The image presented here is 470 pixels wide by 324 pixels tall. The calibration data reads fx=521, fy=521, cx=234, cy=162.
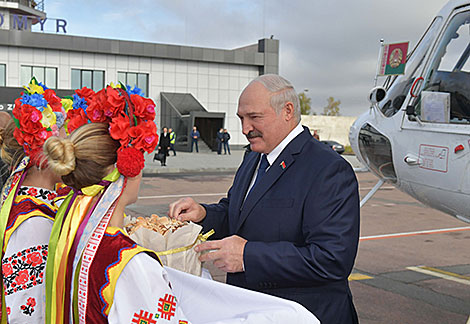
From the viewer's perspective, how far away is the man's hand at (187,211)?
2973 mm

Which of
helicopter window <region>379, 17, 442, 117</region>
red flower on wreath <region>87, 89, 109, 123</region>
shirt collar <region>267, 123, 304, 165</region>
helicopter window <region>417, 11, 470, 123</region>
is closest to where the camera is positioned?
red flower on wreath <region>87, 89, 109, 123</region>

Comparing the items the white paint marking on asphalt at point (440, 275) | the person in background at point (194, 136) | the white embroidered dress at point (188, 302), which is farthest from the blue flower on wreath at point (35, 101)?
the person in background at point (194, 136)

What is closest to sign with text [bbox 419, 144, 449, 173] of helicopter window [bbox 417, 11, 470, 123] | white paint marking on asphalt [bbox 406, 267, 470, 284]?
helicopter window [bbox 417, 11, 470, 123]

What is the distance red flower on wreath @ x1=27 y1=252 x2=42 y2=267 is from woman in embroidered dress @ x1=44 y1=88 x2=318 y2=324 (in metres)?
0.29

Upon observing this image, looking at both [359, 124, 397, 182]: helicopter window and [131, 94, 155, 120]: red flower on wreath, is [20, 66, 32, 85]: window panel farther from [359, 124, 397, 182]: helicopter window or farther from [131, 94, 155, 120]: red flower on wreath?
[131, 94, 155, 120]: red flower on wreath

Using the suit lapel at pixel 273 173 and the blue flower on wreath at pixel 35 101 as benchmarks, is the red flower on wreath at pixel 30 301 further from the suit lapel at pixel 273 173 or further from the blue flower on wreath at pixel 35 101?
the blue flower on wreath at pixel 35 101

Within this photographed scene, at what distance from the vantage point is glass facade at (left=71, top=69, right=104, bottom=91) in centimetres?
3678

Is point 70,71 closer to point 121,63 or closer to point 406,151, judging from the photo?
point 121,63

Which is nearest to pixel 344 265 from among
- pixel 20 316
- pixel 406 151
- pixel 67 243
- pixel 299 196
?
pixel 299 196

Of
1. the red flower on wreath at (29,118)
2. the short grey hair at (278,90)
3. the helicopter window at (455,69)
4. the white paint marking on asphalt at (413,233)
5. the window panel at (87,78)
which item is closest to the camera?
the short grey hair at (278,90)

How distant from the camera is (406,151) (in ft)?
17.4

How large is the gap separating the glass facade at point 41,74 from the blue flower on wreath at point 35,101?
112 ft

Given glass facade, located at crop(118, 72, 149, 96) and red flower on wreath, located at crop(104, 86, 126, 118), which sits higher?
glass facade, located at crop(118, 72, 149, 96)

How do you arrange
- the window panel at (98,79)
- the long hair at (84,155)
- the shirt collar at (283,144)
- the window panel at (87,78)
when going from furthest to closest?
the window panel at (98,79) < the window panel at (87,78) < the shirt collar at (283,144) < the long hair at (84,155)
